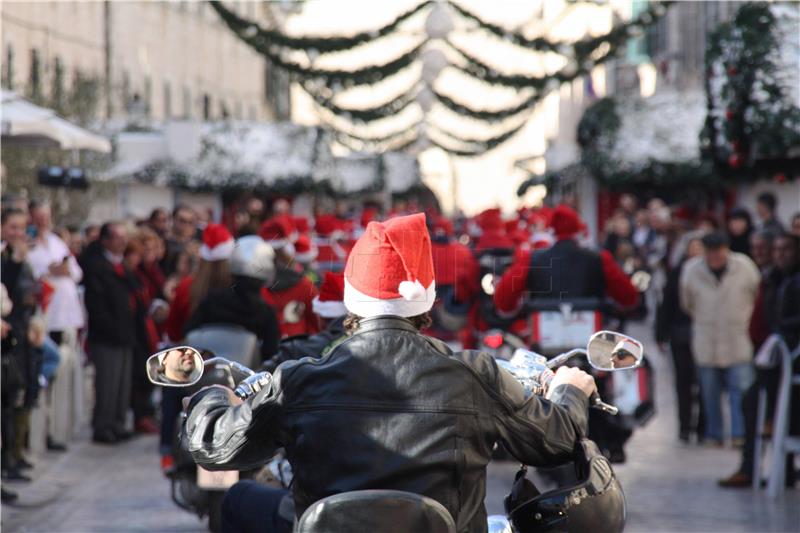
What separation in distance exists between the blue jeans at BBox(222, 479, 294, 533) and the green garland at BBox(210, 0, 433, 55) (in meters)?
20.0

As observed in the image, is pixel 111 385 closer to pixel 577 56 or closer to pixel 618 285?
pixel 618 285

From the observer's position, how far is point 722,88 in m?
Result: 17.1

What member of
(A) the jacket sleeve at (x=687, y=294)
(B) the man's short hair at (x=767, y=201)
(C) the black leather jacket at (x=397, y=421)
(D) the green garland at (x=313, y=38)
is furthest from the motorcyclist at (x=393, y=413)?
(D) the green garland at (x=313, y=38)

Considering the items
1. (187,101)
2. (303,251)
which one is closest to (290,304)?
(303,251)

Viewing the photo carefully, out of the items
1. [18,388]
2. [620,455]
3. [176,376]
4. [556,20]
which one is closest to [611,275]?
[620,455]

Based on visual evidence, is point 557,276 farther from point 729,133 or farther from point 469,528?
point 729,133

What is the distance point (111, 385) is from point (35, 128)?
8.81ft

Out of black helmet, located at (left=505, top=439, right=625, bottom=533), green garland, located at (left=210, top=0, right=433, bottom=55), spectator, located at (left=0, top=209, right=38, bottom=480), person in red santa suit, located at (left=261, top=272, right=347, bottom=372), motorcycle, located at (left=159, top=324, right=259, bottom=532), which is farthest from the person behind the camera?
green garland, located at (left=210, top=0, right=433, bottom=55)

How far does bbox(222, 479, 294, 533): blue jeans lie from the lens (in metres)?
5.61

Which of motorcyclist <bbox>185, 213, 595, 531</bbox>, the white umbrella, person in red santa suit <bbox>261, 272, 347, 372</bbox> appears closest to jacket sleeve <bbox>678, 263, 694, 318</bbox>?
the white umbrella

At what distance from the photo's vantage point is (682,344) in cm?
1519

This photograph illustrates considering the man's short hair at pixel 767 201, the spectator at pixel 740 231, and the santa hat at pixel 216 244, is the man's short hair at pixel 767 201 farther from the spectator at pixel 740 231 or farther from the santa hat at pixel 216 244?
the santa hat at pixel 216 244

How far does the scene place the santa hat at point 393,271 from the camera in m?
4.62

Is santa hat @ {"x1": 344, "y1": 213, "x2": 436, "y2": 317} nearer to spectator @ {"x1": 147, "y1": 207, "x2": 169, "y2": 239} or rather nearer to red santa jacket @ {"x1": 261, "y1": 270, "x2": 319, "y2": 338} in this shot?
red santa jacket @ {"x1": 261, "y1": 270, "x2": 319, "y2": 338}
